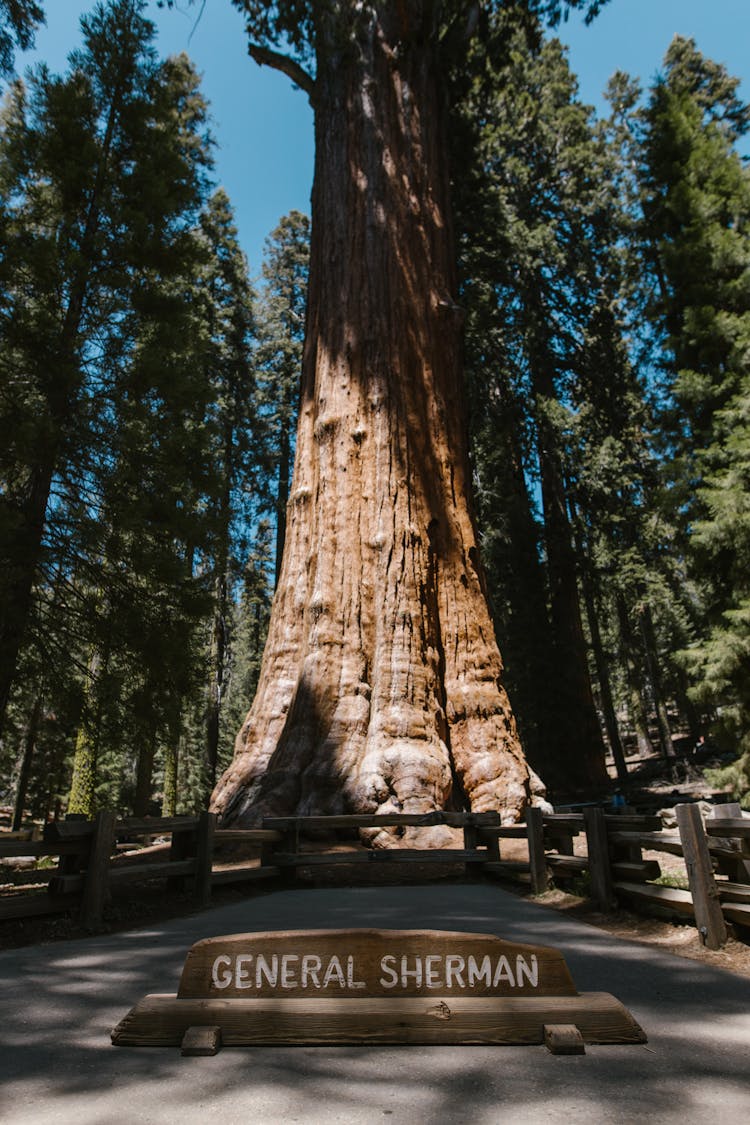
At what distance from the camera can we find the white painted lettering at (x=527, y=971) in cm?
277

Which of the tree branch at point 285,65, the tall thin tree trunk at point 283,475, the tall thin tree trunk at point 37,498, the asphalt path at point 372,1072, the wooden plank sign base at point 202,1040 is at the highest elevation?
the tree branch at point 285,65

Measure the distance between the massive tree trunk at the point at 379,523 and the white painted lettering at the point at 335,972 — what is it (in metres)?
5.74

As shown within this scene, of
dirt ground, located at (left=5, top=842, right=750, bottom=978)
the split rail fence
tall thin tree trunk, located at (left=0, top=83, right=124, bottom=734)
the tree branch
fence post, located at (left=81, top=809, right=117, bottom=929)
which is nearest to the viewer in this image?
dirt ground, located at (left=5, top=842, right=750, bottom=978)

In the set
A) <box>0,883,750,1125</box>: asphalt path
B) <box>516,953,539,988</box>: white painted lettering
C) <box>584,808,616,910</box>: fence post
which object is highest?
<box>584,808,616,910</box>: fence post

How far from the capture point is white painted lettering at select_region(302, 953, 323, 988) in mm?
2750

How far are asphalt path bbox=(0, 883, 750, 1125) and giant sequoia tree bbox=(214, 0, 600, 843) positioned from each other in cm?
509

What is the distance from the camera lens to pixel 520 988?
2.77 metres

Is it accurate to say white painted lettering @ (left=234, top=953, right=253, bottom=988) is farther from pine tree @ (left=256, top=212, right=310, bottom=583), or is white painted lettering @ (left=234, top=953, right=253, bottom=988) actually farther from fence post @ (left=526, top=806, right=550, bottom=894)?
pine tree @ (left=256, top=212, right=310, bottom=583)

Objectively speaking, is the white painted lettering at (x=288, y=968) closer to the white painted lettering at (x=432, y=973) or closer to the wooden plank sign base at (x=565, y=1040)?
the white painted lettering at (x=432, y=973)

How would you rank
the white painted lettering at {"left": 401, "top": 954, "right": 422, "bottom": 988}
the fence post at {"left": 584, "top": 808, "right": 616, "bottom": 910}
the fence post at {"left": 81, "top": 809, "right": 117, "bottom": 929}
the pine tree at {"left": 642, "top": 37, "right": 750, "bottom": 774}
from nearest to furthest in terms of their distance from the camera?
Answer: 1. the white painted lettering at {"left": 401, "top": 954, "right": 422, "bottom": 988}
2. the fence post at {"left": 81, "top": 809, "right": 117, "bottom": 929}
3. the fence post at {"left": 584, "top": 808, "right": 616, "bottom": 910}
4. the pine tree at {"left": 642, "top": 37, "right": 750, "bottom": 774}

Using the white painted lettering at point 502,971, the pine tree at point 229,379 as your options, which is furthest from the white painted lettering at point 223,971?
the pine tree at point 229,379

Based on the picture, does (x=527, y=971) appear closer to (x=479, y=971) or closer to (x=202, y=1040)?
(x=479, y=971)

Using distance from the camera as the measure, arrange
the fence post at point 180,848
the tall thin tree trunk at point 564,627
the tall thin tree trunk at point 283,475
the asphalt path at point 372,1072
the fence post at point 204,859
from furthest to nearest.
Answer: the tall thin tree trunk at point 283,475, the tall thin tree trunk at point 564,627, the fence post at point 180,848, the fence post at point 204,859, the asphalt path at point 372,1072

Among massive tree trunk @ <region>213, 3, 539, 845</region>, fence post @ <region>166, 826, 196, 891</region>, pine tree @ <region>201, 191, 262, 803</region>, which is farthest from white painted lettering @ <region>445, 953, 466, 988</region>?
pine tree @ <region>201, 191, 262, 803</region>
